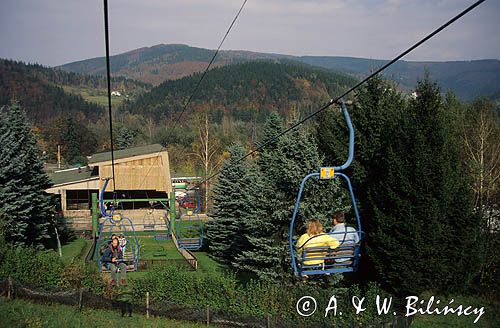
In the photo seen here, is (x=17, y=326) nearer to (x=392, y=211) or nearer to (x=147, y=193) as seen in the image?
(x=392, y=211)

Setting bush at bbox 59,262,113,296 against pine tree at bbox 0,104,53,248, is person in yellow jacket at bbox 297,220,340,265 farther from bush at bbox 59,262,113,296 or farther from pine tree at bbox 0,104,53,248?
pine tree at bbox 0,104,53,248

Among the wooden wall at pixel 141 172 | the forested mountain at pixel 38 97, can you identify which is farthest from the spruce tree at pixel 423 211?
the forested mountain at pixel 38 97

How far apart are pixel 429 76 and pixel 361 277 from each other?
795 cm

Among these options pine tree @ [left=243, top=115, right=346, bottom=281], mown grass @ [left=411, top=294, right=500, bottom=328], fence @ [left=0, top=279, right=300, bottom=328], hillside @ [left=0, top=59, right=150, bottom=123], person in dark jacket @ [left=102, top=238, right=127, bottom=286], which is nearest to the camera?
fence @ [left=0, top=279, right=300, bottom=328]

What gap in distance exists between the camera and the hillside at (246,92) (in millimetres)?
125000

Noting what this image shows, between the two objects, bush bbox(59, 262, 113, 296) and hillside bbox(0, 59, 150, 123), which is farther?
hillside bbox(0, 59, 150, 123)

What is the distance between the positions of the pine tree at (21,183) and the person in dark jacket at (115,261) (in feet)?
24.0

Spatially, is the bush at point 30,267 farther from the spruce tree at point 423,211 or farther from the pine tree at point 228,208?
the pine tree at point 228,208

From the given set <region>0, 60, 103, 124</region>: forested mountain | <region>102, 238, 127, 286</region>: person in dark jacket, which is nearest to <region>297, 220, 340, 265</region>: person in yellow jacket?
<region>102, 238, 127, 286</region>: person in dark jacket

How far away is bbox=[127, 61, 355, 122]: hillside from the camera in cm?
12500

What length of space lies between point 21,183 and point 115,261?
493 inches

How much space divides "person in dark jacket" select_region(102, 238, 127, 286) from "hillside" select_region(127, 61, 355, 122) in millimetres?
101392

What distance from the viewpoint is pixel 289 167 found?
56.1 feet

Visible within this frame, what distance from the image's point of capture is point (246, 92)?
138 meters
